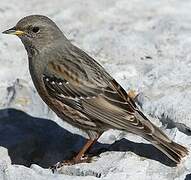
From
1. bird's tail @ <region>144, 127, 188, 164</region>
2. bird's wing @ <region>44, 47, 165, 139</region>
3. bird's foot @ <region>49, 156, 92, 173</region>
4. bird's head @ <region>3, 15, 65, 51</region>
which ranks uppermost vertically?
bird's head @ <region>3, 15, 65, 51</region>

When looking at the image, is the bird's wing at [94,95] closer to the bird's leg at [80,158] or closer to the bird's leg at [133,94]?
the bird's leg at [80,158]

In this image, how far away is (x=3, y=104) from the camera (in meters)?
8.15

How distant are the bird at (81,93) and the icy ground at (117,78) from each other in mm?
220

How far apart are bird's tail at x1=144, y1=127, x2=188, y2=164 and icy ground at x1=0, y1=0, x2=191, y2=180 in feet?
0.30

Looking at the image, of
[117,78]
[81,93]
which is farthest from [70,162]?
[117,78]

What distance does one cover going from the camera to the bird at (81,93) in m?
6.78

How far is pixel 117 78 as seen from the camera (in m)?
8.30

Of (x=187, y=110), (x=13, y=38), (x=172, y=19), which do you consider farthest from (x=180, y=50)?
(x=13, y=38)

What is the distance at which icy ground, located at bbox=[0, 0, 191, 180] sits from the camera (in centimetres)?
666

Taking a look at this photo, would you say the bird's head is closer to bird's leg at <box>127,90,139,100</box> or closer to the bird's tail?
bird's leg at <box>127,90,139,100</box>

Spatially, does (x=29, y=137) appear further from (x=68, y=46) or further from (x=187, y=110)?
(x=187, y=110)

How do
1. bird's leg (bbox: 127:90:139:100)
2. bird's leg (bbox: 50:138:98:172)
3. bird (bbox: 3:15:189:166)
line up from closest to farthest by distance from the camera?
bird (bbox: 3:15:189:166) → bird's leg (bbox: 50:138:98:172) → bird's leg (bbox: 127:90:139:100)

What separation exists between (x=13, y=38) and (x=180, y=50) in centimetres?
211

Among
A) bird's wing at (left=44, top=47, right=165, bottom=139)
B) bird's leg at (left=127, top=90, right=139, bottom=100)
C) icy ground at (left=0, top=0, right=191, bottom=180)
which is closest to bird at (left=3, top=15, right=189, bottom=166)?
bird's wing at (left=44, top=47, right=165, bottom=139)
